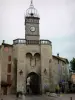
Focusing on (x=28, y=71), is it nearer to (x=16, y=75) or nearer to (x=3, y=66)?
(x=16, y=75)

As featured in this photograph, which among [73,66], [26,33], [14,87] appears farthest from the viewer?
[73,66]

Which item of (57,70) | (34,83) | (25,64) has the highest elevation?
(25,64)

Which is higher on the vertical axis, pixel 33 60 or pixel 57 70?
pixel 33 60

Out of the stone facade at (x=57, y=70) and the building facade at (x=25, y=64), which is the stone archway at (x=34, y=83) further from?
the stone facade at (x=57, y=70)

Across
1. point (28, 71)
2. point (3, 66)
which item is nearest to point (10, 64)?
point (3, 66)

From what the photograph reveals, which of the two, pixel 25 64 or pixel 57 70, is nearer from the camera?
pixel 25 64

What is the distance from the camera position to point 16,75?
4091 cm

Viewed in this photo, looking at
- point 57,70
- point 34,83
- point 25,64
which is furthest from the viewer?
point 34,83

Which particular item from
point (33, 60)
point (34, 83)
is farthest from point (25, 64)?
point (34, 83)

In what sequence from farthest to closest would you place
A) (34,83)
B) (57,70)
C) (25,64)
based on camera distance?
(34,83)
(57,70)
(25,64)

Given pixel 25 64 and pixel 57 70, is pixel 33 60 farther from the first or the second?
pixel 57 70

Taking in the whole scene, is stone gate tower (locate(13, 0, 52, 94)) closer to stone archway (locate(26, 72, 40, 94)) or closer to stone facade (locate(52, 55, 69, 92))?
stone archway (locate(26, 72, 40, 94))

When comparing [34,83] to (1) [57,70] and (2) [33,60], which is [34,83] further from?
(2) [33,60]

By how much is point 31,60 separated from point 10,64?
4518 millimetres
